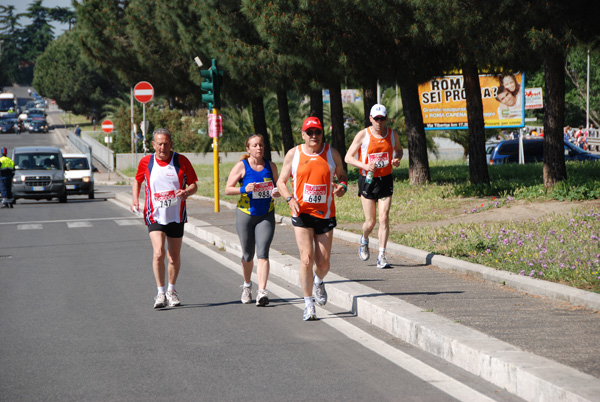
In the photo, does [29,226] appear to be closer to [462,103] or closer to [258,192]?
[258,192]

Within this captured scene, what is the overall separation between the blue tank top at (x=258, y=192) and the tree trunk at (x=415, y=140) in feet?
46.6

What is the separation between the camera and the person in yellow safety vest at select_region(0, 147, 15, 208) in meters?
26.8

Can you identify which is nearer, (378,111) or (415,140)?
(378,111)

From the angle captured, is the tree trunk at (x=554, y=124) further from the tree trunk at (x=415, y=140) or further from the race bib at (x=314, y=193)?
the race bib at (x=314, y=193)

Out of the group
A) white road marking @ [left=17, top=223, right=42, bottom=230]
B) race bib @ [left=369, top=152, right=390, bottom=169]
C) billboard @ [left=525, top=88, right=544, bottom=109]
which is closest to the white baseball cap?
race bib @ [left=369, top=152, right=390, bottom=169]

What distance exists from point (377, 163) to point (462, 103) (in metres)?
29.2

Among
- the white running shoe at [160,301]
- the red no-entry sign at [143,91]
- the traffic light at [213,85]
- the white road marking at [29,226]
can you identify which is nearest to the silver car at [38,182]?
the red no-entry sign at [143,91]

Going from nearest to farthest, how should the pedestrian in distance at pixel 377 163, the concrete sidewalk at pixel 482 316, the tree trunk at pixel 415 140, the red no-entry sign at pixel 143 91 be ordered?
1. the concrete sidewalk at pixel 482 316
2. the pedestrian in distance at pixel 377 163
3. the tree trunk at pixel 415 140
4. the red no-entry sign at pixel 143 91

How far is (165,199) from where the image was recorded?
8.72 meters

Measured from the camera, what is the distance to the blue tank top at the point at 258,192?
8.68 metres

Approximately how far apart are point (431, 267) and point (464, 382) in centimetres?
485

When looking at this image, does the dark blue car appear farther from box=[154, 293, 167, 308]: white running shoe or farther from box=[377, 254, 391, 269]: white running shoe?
box=[154, 293, 167, 308]: white running shoe

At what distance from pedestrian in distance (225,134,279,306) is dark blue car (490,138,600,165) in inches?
949

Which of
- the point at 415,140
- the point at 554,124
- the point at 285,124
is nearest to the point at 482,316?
the point at 554,124
